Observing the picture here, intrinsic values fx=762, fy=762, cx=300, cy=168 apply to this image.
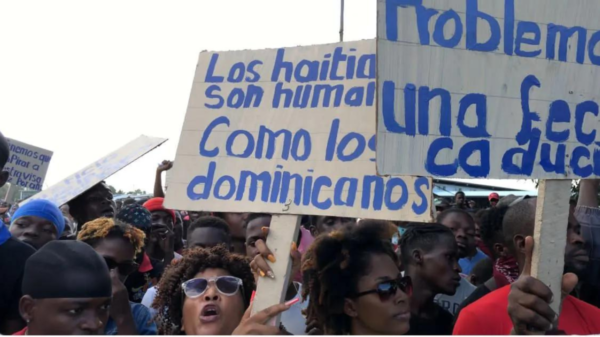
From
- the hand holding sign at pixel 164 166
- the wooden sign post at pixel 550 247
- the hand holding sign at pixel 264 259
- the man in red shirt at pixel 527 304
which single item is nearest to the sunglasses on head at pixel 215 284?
the hand holding sign at pixel 264 259

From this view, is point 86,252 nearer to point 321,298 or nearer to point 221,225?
point 321,298

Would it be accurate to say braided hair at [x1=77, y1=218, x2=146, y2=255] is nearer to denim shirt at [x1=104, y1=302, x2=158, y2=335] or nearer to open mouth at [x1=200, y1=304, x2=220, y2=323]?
denim shirt at [x1=104, y1=302, x2=158, y2=335]

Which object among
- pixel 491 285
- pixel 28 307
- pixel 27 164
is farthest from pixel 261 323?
→ pixel 27 164

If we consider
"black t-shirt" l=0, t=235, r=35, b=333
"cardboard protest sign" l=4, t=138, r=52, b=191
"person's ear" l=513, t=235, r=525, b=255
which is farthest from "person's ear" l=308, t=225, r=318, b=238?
"cardboard protest sign" l=4, t=138, r=52, b=191

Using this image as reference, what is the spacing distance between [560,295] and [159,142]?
10.4ft

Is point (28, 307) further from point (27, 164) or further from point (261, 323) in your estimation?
point (27, 164)

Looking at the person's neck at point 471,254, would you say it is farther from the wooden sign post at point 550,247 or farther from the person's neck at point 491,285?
the wooden sign post at point 550,247

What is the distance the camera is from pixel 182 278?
365 centimetres

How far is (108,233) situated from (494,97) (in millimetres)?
2444

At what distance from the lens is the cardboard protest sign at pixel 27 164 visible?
30.7ft

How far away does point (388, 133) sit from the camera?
268 centimetres

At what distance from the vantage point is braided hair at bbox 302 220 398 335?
3.22 metres

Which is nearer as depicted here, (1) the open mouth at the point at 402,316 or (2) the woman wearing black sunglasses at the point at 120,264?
(1) the open mouth at the point at 402,316

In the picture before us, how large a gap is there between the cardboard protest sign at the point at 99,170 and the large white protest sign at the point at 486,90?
268 cm
